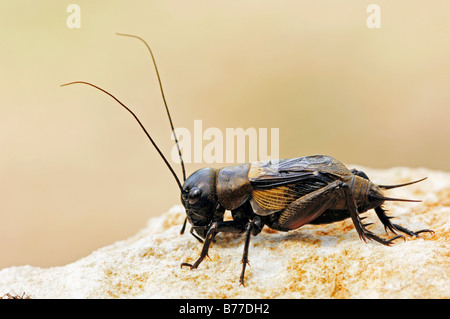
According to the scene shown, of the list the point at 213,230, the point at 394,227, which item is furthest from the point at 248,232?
the point at 394,227

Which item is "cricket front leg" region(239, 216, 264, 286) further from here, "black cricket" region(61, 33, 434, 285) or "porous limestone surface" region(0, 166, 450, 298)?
"porous limestone surface" region(0, 166, 450, 298)

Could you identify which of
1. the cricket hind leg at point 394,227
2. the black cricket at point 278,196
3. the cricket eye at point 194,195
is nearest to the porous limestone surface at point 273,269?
the cricket hind leg at point 394,227

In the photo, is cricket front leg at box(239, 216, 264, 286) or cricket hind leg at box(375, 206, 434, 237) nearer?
cricket front leg at box(239, 216, 264, 286)

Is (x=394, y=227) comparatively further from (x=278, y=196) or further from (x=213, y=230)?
(x=213, y=230)

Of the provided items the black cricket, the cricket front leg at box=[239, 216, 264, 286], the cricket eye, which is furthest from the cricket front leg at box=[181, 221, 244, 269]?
the cricket eye

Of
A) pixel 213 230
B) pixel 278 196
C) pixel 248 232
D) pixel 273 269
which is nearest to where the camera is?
pixel 273 269
